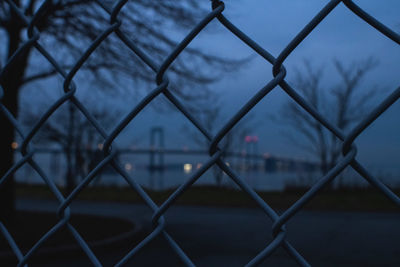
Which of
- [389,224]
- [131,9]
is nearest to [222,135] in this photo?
[131,9]

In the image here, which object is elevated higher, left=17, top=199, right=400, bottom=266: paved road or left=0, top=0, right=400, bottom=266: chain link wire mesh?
left=0, top=0, right=400, bottom=266: chain link wire mesh

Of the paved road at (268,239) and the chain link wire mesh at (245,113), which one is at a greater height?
the chain link wire mesh at (245,113)

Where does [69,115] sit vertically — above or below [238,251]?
above

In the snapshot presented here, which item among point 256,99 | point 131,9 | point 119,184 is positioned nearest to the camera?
point 256,99

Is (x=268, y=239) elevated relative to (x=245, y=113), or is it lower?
lower

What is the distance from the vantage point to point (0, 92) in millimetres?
1381

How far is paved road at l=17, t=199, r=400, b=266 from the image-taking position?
16.5 ft

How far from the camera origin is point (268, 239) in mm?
6652

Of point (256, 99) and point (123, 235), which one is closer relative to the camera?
point (256, 99)

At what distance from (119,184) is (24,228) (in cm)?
1630

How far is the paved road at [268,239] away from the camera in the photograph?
16.5 ft

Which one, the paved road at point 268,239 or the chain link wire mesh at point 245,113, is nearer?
the chain link wire mesh at point 245,113

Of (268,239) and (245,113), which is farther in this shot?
(268,239)

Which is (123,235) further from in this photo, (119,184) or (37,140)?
(119,184)
